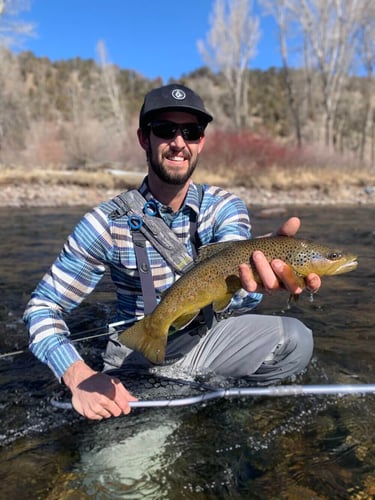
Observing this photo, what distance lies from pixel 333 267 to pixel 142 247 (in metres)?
1.13

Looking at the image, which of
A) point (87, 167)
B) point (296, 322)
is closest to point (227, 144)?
point (87, 167)

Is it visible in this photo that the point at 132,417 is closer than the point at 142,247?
→ No

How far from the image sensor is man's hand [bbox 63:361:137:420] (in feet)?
7.32

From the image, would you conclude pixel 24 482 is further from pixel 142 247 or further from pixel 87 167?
pixel 87 167

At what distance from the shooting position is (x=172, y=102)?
2748mm

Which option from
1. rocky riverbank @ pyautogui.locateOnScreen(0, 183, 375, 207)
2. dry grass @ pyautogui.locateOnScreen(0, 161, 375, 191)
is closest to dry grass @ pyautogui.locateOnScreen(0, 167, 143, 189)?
dry grass @ pyautogui.locateOnScreen(0, 161, 375, 191)

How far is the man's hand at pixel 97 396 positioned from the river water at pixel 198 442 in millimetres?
402

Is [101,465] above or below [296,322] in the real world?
below

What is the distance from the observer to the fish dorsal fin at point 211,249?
229 cm

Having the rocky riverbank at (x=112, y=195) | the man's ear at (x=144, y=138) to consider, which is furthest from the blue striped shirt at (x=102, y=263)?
the rocky riverbank at (x=112, y=195)

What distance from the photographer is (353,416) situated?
2928 millimetres

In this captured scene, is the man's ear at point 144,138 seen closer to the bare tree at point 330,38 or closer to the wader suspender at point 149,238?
the wader suspender at point 149,238

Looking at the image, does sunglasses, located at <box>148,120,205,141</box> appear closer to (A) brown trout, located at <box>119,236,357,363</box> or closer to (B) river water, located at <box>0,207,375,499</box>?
→ (A) brown trout, located at <box>119,236,357,363</box>

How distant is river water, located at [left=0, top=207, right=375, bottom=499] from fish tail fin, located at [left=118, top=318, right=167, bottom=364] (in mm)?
654
